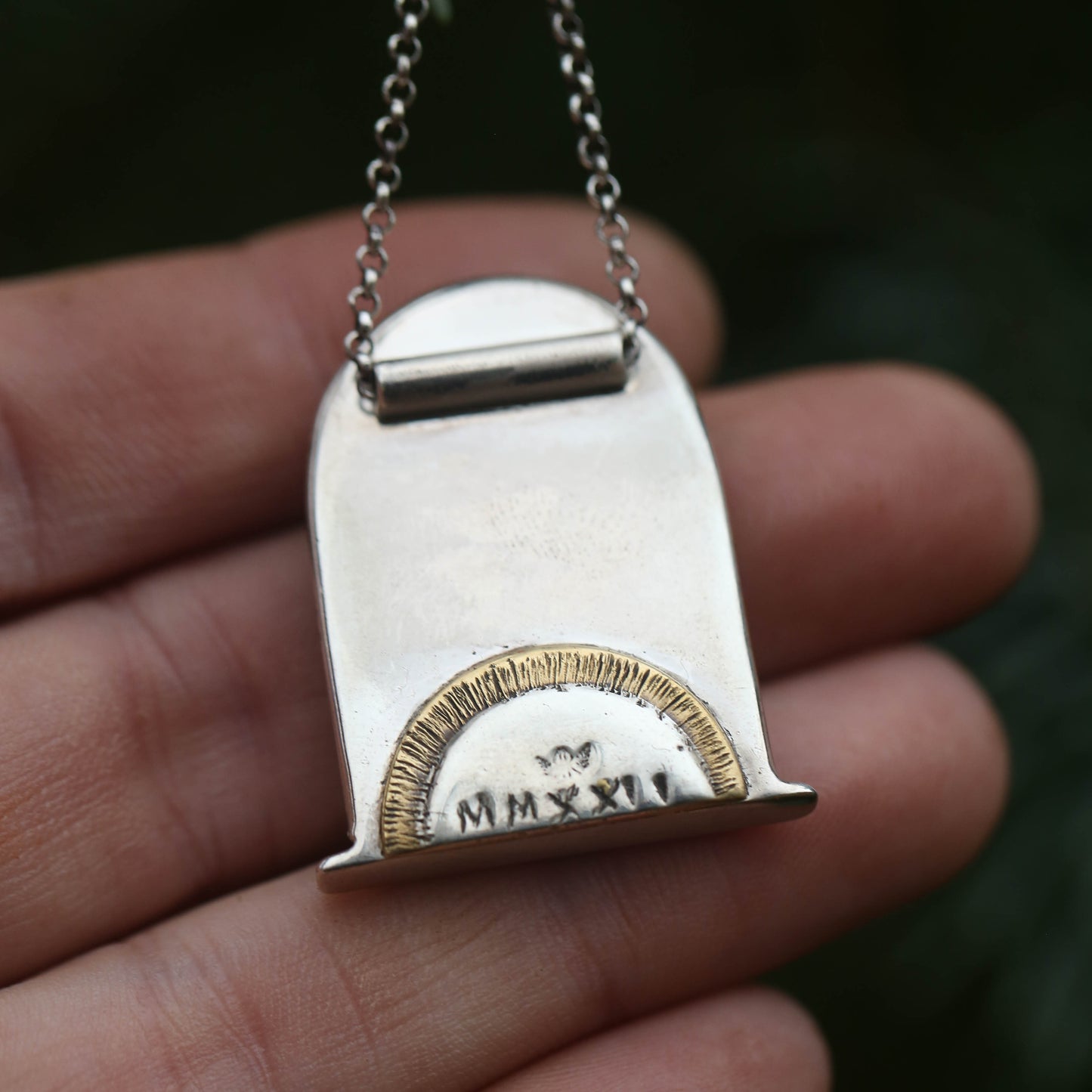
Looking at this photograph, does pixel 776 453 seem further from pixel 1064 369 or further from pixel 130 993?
pixel 130 993

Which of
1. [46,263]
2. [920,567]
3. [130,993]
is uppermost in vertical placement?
[46,263]

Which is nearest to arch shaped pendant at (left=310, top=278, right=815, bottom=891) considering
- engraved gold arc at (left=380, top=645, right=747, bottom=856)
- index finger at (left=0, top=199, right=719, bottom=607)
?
engraved gold arc at (left=380, top=645, right=747, bottom=856)

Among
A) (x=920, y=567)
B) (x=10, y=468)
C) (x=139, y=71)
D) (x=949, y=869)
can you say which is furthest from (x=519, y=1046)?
(x=139, y=71)

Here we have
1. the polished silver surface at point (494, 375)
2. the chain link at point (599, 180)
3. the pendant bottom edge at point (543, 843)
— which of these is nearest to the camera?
the pendant bottom edge at point (543, 843)

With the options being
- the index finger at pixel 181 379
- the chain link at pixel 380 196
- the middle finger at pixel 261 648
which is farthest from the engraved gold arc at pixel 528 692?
the index finger at pixel 181 379

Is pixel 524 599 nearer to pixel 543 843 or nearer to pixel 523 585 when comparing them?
pixel 523 585

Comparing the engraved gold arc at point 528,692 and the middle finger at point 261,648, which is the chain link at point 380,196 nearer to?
the middle finger at point 261,648
